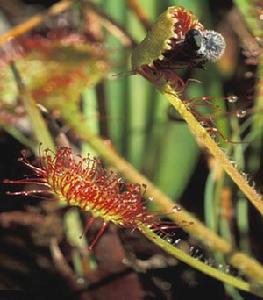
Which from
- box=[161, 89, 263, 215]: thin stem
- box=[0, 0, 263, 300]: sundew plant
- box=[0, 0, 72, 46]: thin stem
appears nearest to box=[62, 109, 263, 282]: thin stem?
box=[0, 0, 263, 300]: sundew plant

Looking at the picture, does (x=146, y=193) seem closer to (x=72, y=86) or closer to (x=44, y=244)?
(x=44, y=244)

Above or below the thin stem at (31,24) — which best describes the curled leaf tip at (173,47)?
below

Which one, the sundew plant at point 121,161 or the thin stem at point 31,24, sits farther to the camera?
the thin stem at point 31,24

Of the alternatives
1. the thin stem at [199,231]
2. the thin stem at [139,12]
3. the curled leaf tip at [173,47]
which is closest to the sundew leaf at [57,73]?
the thin stem at [139,12]

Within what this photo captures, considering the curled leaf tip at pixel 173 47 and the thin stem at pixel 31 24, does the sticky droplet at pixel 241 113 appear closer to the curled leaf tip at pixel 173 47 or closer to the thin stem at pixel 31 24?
the curled leaf tip at pixel 173 47

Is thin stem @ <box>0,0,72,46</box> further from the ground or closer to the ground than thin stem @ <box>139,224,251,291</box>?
further from the ground

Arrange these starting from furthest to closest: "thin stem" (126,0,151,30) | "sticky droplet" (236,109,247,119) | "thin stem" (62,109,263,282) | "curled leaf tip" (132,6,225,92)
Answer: "thin stem" (126,0,151,30)
"sticky droplet" (236,109,247,119)
"thin stem" (62,109,263,282)
"curled leaf tip" (132,6,225,92)

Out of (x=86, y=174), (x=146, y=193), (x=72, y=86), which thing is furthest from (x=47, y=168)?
(x=72, y=86)

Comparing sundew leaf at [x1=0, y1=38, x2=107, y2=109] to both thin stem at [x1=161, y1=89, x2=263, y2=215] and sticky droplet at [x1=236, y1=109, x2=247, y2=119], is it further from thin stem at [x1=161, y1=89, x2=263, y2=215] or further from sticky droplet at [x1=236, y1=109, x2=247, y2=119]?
thin stem at [x1=161, y1=89, x2=263, y2=215]
